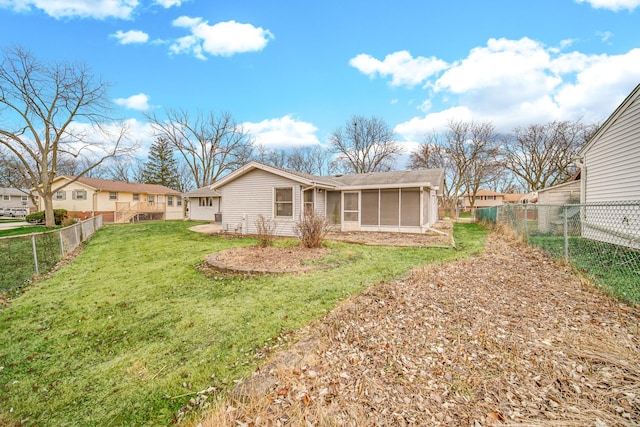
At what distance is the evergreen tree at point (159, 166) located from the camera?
4053 centimetres

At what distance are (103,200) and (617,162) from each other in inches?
1323

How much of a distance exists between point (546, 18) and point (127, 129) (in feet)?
83.2

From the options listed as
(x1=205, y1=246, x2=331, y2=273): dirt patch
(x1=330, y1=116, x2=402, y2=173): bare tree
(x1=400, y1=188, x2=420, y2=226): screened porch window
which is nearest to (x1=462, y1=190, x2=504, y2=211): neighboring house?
(x1=330, y1=116, x2=402, y2=173): bare tree

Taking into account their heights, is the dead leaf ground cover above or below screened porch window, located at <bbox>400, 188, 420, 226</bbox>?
below

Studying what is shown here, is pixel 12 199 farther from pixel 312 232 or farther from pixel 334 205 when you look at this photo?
pixel 312 232

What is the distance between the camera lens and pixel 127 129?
21.4m

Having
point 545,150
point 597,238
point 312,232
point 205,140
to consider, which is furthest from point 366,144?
point 312,232

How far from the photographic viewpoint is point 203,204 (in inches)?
960

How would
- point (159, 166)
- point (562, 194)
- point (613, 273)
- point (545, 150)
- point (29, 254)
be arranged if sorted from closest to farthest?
point (613, 273), point (29, 254), point (562, 194), point (545, 150), point (159, 166)

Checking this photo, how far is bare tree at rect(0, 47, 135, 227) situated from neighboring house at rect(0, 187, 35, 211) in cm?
3580

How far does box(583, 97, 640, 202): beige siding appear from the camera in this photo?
7371 millimetres

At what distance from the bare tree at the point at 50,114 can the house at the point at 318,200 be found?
13501 millimetres

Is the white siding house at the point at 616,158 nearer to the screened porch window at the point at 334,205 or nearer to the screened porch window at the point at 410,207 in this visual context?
the screened porch window at the point at 410,207

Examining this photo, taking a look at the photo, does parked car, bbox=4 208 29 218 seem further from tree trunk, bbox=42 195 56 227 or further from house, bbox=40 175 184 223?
tree trunk, bbox=42 195 56 227
